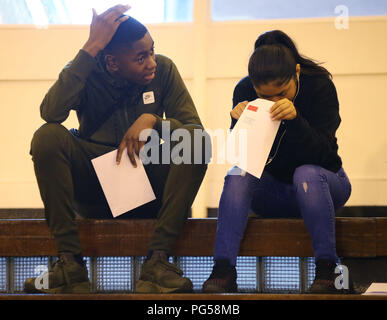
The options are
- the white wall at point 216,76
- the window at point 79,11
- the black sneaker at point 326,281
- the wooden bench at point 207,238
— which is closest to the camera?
the black sneaker at point 326,281

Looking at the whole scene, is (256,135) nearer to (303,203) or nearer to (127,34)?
(303,203)

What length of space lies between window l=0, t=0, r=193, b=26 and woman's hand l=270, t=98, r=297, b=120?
157cm

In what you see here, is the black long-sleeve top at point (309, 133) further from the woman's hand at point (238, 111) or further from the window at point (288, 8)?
the window at point (288, 8)

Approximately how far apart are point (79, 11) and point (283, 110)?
70.3 inches

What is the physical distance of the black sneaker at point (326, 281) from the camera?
1093mm

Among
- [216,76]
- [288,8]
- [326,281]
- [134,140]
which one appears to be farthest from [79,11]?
[326,281]

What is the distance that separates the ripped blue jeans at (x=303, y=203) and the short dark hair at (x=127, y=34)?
0.45 metres

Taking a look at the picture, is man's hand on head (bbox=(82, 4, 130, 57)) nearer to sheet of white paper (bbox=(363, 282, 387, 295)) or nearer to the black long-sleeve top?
the black long-sleeve top

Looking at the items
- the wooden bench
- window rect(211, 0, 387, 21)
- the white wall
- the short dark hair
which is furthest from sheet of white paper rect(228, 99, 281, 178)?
window rect(211, 0, 387, 21)

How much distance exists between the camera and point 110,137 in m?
1.41

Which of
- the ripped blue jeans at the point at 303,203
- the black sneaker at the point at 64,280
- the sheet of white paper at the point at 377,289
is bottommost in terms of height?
the sheet of white paper at the point at 377,289

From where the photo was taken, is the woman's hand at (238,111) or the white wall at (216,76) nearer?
the woman's hand at (238,111)

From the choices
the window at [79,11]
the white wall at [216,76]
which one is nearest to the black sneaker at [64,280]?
the white wall at [216,76]
